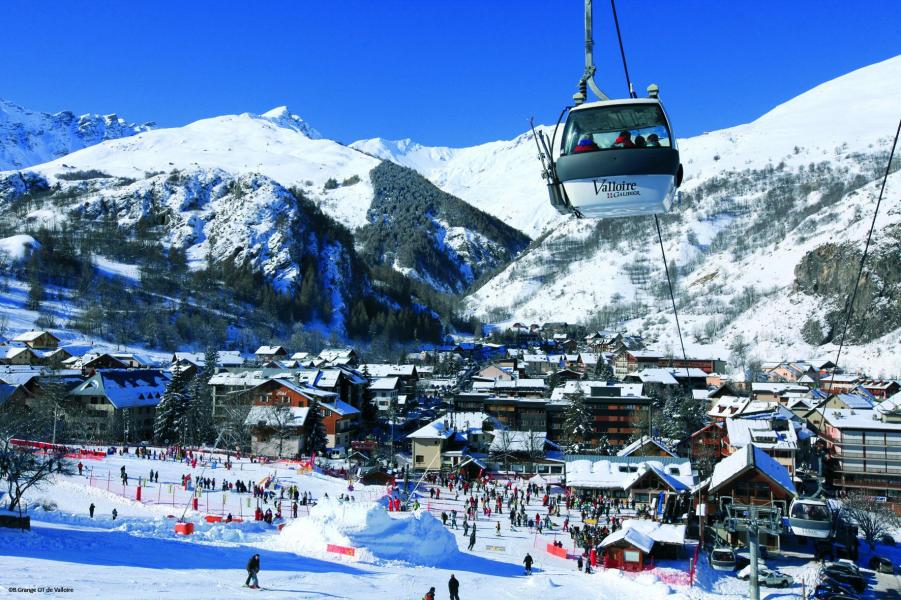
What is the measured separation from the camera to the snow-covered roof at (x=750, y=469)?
28281 mm

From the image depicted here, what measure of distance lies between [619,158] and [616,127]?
39 cm

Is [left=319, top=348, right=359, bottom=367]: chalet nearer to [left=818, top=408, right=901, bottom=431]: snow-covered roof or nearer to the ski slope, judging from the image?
[left=818, top=408, right=901, bottom=431]: snow-covered roof

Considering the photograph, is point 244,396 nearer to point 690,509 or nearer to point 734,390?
point 690,509

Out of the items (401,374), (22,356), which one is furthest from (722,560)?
(22,356)

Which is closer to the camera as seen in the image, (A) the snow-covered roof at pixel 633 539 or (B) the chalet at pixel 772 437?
(A) the snow-covered roof at pixel 633 539

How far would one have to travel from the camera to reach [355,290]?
16412 centimetres

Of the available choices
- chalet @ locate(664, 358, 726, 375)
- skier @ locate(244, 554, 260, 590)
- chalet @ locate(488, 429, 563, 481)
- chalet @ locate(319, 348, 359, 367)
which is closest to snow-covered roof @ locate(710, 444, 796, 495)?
chalet @ locate(488, 429, 563, 481)

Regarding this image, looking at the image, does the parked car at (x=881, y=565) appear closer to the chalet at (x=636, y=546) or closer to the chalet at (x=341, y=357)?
the chalet at (x=636, y=546)

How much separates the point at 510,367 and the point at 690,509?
65624mm

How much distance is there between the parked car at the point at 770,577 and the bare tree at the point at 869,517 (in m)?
8.68

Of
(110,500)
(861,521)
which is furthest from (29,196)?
(861,521)

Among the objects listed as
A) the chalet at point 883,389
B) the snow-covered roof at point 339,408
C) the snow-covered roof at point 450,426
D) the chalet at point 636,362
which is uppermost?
the chalet at point 636,362

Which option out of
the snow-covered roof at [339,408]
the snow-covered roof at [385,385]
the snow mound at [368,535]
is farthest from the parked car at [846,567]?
the snow-covered roof at [385,385]

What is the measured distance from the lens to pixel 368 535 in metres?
19.8
